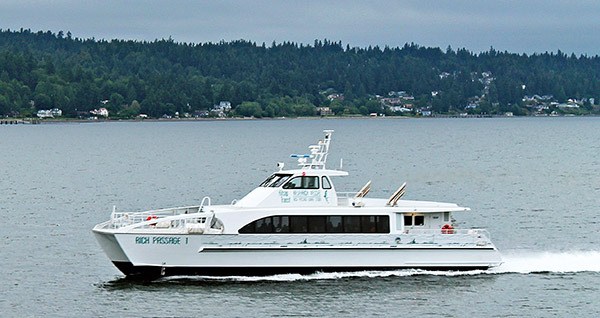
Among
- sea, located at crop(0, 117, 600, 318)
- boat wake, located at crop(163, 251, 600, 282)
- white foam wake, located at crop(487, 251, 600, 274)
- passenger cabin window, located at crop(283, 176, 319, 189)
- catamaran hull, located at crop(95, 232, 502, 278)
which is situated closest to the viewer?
sea, located at crop(0, 117, 600, 318)

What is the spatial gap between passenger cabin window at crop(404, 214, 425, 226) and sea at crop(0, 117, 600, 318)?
165cm

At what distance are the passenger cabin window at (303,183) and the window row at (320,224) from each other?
1275mm

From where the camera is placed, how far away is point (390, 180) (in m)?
80.1

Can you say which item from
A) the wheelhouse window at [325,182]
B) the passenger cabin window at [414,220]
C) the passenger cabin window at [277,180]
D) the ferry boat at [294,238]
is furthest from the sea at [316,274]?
the passenger cabin window at [277,180]

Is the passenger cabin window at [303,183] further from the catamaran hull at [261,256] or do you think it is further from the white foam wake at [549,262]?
the white foam wake at [549,262]

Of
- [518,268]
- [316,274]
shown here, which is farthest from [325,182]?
[518,268]

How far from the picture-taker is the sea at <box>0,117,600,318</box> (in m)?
35.0

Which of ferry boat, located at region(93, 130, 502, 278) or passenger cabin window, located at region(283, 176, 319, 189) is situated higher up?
passenger cabin window, located at region(283, 176, 319, 189)

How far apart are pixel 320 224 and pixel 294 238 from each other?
0.99m

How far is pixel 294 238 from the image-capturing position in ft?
121

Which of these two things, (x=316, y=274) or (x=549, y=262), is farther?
(x=549, y=262)

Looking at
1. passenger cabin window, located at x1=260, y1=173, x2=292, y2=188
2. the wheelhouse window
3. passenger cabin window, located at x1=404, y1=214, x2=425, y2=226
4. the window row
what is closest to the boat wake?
the window row

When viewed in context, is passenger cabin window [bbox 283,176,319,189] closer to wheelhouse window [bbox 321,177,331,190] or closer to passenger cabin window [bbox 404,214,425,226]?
wheelhouse window [bbox 321,177,331,190]

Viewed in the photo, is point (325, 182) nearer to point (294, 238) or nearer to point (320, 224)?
point (320, 224)
